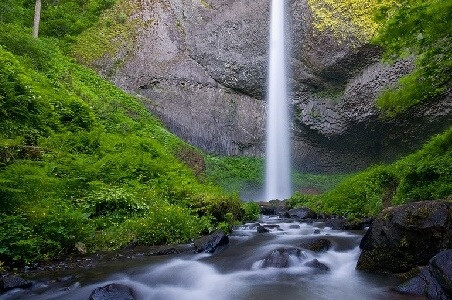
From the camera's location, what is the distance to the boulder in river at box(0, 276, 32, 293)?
520 centimetres

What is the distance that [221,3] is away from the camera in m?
26.0

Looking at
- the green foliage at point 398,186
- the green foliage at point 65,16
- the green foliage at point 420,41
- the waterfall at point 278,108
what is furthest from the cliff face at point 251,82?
the green foliage at point 420,41

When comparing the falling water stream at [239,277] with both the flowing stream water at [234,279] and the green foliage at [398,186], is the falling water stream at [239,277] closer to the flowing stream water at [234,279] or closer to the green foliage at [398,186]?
the flowing stream water at [234,279]

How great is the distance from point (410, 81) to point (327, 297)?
576 centimetres

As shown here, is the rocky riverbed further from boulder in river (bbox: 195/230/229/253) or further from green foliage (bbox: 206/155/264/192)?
green foliage (bbox: 206/155/264/192)

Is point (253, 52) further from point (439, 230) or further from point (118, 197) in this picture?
point (439, 230)

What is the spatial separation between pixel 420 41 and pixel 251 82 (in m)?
17.1

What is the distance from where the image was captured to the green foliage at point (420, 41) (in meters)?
7.57

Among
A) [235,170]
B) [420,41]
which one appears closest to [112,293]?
[420,41]

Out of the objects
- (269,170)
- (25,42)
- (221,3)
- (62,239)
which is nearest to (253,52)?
(221,3)

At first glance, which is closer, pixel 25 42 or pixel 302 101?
pixel 25 42

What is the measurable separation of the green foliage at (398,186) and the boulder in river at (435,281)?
192 inches

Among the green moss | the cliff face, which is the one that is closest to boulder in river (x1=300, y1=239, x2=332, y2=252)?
the cliff face

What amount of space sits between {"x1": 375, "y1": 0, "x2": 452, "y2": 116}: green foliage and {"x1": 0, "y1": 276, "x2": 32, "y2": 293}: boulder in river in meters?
7.81
